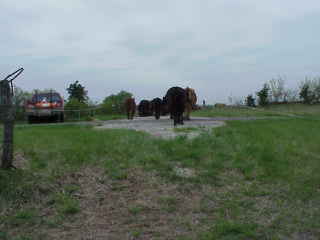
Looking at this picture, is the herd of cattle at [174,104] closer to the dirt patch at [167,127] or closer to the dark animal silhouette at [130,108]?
the dark animal silhouette at [130,108]

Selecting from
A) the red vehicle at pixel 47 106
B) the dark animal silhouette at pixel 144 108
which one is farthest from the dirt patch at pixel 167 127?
the dark animal silhouette at pixel 144 108

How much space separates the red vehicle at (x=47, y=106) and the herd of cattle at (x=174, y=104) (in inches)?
139

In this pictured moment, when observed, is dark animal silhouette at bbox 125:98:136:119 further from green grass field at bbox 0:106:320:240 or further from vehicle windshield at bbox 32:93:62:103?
green grass field at bbox 0:106:320:240

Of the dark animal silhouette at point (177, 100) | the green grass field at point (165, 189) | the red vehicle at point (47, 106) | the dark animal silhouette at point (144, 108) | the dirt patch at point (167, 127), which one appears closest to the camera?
the green grass field at point (165, 189)

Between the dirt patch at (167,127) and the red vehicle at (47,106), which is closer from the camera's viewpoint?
the dirt patch at (167,127)

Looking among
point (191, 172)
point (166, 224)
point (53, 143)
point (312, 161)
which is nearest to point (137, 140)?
point (53, 143)

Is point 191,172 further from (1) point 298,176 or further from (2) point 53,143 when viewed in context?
(2) point 53,143

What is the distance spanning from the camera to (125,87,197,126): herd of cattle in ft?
41.5

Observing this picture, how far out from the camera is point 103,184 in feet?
19.6

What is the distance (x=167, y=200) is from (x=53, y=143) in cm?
402

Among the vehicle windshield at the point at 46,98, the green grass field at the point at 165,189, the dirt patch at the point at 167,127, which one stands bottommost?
the green grass field at the point at 165,189

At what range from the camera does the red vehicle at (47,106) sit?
1988cm

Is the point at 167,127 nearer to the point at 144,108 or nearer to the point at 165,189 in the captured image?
the point at 165,189

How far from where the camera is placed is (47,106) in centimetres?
2000
